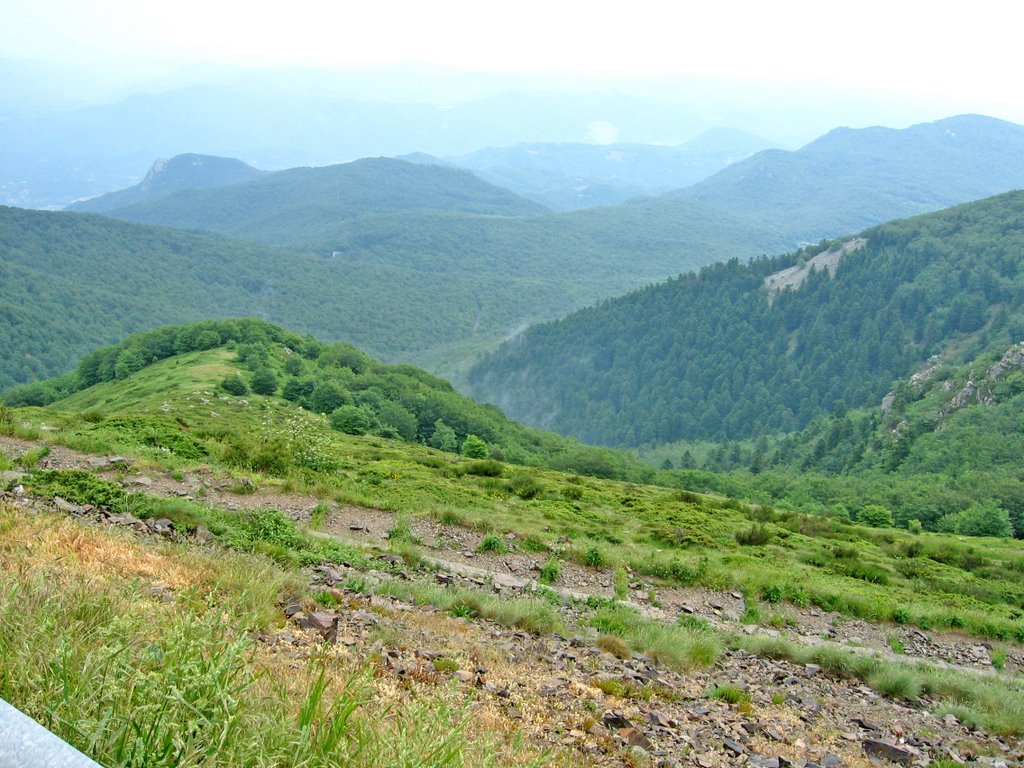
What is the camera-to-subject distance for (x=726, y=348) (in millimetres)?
125500

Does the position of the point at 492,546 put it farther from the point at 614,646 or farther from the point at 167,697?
the point at 167,697

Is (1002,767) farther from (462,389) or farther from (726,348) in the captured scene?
(462,389)

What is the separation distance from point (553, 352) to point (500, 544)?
131m

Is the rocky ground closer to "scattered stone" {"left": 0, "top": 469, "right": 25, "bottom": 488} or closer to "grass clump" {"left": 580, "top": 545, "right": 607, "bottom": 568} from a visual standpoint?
"scattered stone" {"left": 0, "top": 469, "right": 25, "bottom": 488}

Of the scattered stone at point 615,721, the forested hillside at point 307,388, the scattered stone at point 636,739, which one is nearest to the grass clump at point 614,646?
the scattered stone at point 615,721

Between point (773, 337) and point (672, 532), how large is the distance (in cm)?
11232

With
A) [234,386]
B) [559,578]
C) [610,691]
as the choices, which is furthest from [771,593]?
[234,386]

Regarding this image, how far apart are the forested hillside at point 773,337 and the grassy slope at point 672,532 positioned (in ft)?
251

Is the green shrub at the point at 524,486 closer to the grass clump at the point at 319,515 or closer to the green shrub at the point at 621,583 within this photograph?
the green shrub at the point at 621,583

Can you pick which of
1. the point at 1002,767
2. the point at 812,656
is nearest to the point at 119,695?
the point at 1002,767

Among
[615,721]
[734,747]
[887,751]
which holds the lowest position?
[887,751]

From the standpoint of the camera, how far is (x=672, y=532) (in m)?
20.6

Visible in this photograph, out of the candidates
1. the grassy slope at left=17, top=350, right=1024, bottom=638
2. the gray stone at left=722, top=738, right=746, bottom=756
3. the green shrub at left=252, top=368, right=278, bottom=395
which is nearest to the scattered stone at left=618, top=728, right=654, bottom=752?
the gray stone at left=722, top=738, right=746, bottom=756

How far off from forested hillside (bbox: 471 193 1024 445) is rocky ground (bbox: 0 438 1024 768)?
93107 millimetres
